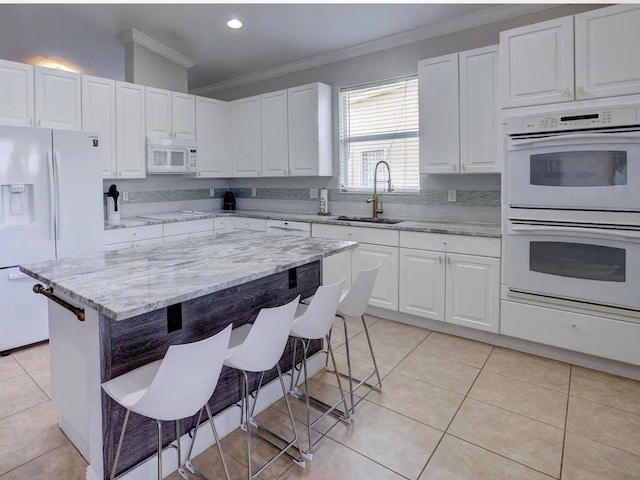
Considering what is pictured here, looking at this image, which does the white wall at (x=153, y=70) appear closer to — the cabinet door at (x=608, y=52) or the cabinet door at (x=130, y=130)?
the cabinet door at (x=130, y=130)

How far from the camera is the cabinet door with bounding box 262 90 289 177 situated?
467cm

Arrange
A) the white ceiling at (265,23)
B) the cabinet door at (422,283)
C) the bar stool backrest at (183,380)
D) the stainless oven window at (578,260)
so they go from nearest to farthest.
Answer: the bar stool backrest at (183,380), the stainless oven window at (578,260), the cabinet door at (422,283), the white ceiling at (265,23)

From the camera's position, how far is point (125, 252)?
2.24 metres

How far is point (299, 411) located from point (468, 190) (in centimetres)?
253

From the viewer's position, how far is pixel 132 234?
395 centimetres

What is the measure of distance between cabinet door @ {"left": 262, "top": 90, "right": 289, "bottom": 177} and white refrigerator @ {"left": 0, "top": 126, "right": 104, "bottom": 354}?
1.95 metres

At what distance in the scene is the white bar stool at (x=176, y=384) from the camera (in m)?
1.30

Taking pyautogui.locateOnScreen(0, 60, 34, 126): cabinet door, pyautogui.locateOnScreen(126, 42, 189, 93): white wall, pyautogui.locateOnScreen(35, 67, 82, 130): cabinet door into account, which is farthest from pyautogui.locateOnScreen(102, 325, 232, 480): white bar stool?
pyautogui.locateOnScreen(126, 42, 189, 93): white wall

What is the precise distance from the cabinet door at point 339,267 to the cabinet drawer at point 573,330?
143 centimetres

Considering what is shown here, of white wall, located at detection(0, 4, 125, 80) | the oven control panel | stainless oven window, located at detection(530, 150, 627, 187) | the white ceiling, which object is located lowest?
stainless oven window, located at detection(530, 150, 627, 187)

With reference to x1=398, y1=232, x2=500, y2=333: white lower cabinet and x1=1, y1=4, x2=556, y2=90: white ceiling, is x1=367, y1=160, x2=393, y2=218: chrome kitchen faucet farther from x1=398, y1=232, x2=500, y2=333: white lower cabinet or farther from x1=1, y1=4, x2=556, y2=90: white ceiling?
x1=1, y1=4, x2=556, y2=90: white ceiling

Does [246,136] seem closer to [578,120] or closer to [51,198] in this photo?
[51,198]

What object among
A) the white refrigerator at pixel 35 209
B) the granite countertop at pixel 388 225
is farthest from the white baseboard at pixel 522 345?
the white refrigerator at pixel 35 209

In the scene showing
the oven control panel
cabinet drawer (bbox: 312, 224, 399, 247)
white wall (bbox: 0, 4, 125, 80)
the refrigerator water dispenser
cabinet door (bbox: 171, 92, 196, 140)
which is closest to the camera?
the oven control panel
